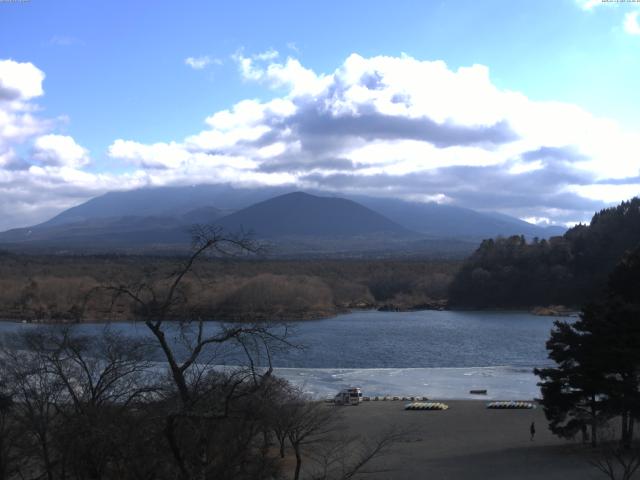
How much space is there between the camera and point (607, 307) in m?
15.5

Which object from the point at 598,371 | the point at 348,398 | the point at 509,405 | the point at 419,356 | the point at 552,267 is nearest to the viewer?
the point at 598,371

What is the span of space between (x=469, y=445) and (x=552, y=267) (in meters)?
55.3

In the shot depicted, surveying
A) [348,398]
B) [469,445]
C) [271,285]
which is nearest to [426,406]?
[348,398]

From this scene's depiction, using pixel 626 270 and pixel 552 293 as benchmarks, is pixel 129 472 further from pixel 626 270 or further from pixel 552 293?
pixel 552 293

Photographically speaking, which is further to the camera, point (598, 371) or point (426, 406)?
point (426, 406)

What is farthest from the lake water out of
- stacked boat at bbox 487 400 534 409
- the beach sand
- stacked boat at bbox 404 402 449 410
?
the beach sand

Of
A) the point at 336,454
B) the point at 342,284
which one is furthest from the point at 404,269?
the point at 336,454

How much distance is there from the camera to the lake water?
28125mm

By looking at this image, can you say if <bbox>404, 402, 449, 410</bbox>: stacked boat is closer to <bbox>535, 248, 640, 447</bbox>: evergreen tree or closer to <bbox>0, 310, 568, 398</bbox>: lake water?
<bbox>0, 310, 568, 398</bbox>: lake water

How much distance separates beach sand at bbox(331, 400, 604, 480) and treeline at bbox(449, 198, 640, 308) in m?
46.4

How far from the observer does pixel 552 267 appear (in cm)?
6938

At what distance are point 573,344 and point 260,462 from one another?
10.4 metres

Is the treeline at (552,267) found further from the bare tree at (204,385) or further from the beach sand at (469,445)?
the bare tree at (204,385)

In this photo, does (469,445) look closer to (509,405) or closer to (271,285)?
(509,405)
